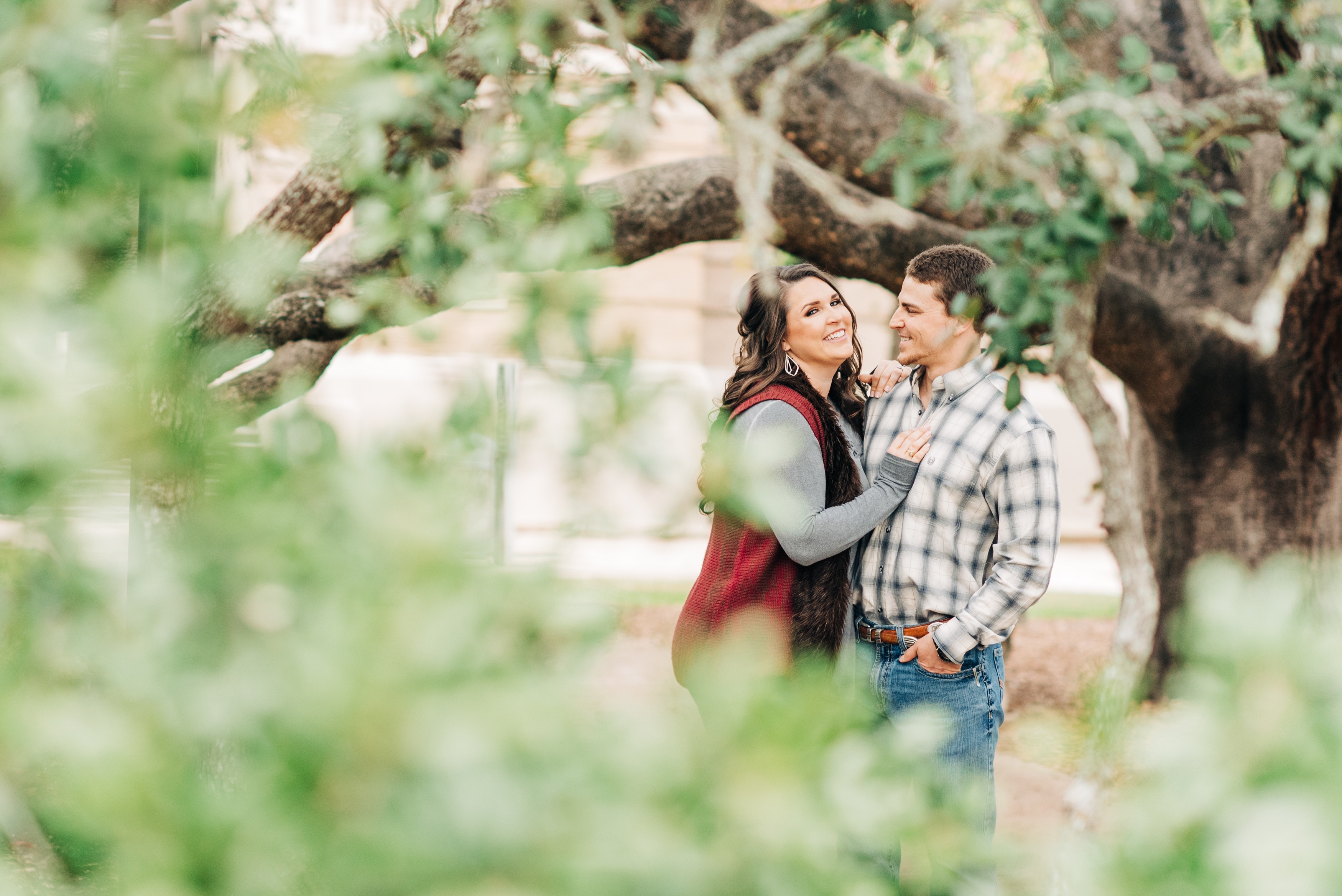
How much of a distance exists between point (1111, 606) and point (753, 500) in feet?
33.1

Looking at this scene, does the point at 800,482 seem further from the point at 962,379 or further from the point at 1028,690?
the point at 1028,690

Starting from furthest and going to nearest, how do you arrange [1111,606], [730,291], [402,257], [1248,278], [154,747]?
[730,291] < [1111,606] < [1248,278] < [402,257] < [154,747]

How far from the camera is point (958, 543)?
2721 millimetres

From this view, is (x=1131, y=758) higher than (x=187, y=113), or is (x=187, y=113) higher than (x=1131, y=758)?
(x=187, y=113)

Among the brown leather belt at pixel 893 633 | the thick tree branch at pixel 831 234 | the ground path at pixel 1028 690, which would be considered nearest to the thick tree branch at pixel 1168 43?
the thick tree branch at pixel 831 234

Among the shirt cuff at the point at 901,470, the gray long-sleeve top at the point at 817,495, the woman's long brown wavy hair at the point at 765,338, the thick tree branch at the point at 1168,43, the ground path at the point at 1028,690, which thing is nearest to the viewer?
the ground path at the point at 1028,690

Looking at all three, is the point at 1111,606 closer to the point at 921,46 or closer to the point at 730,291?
the point at 921,46

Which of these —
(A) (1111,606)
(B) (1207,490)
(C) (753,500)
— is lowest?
(A) (1111,606)

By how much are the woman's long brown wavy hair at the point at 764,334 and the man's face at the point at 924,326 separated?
0.15 meters

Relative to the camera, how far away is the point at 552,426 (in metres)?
0.79

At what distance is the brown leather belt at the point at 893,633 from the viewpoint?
272cm

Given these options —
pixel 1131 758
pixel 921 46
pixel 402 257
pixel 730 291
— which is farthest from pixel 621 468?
pixel 730 291

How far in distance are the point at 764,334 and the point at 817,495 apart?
1.68 ft

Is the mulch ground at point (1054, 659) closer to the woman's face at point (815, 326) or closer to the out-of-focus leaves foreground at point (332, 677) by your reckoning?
the woman's face at point (815, 326)
